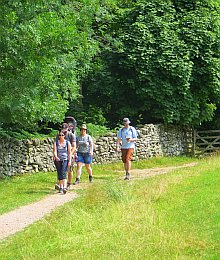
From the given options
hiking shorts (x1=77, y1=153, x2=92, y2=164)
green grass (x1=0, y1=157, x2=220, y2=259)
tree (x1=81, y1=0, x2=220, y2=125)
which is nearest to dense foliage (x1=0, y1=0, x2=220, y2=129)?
tree (x1=81, y1=0, x2=220, y2=125)

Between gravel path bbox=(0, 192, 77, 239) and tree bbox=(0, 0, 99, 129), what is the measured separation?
11.6 feet

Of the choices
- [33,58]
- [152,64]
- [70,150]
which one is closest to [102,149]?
[152,64]

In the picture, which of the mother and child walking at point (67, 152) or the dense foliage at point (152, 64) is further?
the dense foliage at point (152, 64)

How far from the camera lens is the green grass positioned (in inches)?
306

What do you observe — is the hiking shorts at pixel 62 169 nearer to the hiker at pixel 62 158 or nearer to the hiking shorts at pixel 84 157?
the hiker at pixel 62 158

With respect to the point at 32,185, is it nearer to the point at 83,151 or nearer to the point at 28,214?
the point at 83,151

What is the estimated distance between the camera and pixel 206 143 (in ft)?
97.1

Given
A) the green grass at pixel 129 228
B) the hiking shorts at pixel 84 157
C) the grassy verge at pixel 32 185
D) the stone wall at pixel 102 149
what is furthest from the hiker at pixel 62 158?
the stone wall at pixel 102 149

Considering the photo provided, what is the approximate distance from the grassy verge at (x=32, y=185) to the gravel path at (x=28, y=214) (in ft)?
1.06

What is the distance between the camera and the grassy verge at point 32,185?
1377 cm

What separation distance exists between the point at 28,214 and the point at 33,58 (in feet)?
18.4

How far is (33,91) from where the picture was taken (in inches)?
652

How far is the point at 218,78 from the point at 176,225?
19691 mm

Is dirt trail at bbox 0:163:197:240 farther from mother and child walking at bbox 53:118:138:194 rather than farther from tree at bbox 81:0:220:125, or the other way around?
tree at bbox 81:0:220:125
